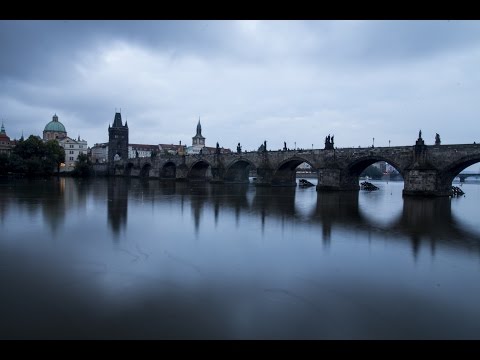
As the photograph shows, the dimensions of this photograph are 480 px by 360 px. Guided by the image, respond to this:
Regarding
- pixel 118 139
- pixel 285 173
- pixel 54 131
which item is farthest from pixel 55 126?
pixel 285 173

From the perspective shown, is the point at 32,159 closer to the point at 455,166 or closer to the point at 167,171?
the point at 167,171

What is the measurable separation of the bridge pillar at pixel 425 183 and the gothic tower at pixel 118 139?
256 ft

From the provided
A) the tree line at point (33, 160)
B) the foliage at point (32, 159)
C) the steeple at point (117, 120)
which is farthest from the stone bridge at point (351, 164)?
the steeple at point (117, 120)

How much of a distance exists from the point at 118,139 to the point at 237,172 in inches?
2139

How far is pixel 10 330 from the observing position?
4934mm

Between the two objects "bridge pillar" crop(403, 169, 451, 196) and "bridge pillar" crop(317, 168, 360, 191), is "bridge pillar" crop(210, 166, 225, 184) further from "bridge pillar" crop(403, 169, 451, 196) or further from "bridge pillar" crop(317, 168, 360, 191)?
"bridge pillar" crop(403, 169, 451, 196)

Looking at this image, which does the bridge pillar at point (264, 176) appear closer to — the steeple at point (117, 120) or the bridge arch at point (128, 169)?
the bridge arch at point (128, 169)

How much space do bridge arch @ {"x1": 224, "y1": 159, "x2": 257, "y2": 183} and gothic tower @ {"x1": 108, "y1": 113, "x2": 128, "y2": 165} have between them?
50.1 metres

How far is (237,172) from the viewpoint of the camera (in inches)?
2105

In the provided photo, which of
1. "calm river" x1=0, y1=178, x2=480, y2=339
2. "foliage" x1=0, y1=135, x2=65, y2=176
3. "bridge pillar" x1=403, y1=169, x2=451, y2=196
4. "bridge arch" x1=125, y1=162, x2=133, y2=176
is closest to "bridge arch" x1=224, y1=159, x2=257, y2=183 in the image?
"bridge pillar" x1=403, y1=169, x2=451, y2=196

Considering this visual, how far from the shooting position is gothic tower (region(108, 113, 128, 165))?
94500 mm

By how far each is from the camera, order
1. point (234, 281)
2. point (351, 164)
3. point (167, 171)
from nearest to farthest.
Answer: point (234, 281)
point (351, 164)
point (167, 171)

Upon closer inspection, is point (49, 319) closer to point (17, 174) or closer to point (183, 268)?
point (183, 268)

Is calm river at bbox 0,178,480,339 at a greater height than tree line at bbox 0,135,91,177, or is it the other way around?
tree line at bbox 0,135,91,177
